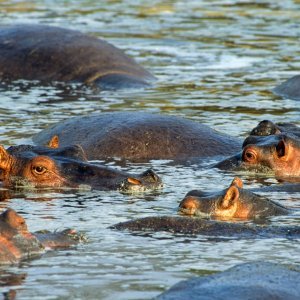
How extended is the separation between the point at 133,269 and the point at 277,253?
0.84 m

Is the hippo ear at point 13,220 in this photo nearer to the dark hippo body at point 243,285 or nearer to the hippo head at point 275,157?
the dark hippo body at point 243,285

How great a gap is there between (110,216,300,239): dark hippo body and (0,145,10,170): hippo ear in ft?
5.75

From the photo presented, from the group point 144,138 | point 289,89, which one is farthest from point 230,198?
point 289,89

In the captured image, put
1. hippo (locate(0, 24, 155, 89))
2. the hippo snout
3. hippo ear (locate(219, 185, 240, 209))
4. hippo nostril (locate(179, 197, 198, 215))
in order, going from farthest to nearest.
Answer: hippo (locate(0, 24, 155, 89)), the hippo snout, hippo nostril (locate(179, 197, 198, 215)), hippo ear (locate(219, 185, 240, 209))

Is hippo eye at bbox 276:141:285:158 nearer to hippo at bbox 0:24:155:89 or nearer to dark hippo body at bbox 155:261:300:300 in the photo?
dark hippo body at bbox 155:261:300:300

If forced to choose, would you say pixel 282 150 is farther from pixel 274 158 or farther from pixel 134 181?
pixel 134 181

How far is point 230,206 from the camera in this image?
783cm

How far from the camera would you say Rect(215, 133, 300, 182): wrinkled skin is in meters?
9.88

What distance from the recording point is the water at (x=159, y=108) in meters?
6.47

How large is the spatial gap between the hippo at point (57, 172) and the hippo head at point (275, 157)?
115cm

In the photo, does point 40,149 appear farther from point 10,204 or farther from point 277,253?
point 277,253

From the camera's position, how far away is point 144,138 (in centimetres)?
1089

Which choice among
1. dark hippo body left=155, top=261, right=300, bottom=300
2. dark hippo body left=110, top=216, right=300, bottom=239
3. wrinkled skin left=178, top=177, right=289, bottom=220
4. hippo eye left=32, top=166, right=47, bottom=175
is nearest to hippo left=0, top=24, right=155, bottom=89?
hippo eye left=32, top=166, right=47, bottom=175

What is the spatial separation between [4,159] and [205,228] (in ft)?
7.38
